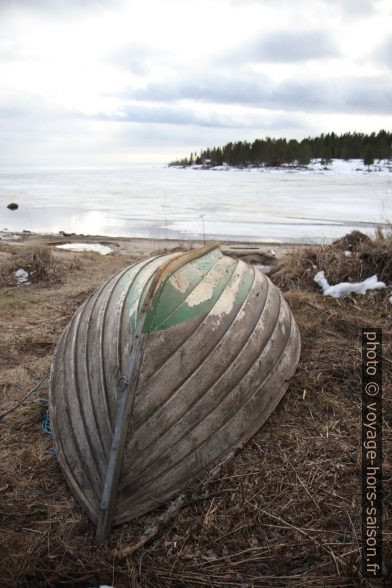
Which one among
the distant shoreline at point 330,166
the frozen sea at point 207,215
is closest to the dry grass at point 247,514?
the frozen sea at point 207,215

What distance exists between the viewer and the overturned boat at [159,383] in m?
2.40

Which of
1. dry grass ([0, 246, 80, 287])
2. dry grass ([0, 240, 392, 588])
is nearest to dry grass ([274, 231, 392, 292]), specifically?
dry grass ([0, 240, 392, 588])

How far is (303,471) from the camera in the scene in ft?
8.82

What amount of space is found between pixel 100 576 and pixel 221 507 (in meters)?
0.69

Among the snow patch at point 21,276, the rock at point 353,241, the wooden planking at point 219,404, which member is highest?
the rock at point 353,241

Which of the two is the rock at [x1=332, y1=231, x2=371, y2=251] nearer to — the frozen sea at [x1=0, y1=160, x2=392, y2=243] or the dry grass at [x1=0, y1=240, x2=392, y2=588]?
the dry grass at [x1=0, y1=240, x2=392, y2=588]

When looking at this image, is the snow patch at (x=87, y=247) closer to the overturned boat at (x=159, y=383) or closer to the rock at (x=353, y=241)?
the rock at (x=353, y=241)

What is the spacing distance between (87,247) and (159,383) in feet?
29.4

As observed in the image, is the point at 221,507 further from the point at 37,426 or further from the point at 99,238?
the point at 99,238

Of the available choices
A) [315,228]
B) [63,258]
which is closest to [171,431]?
[63,258]

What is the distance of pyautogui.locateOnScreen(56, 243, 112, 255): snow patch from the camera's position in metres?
10.5

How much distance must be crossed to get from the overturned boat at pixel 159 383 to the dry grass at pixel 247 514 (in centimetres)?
14

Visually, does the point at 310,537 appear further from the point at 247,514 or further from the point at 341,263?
the point at 341,263

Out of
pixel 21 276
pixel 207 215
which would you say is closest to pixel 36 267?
pixel 21 276
